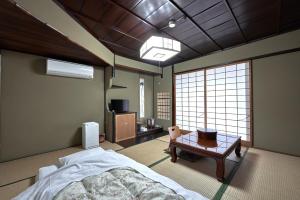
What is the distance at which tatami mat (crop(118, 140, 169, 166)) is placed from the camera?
2834 millimetres

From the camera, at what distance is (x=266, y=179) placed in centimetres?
210

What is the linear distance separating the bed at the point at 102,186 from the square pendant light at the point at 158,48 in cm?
173

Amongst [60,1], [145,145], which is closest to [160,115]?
[145,145]

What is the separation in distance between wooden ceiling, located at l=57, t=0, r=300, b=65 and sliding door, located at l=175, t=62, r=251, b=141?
40.2 inches

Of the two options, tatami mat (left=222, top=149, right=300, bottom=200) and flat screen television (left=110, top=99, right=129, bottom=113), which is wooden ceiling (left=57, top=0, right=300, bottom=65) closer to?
flat screen television (left=110, top=99, right=129, bottom=113)

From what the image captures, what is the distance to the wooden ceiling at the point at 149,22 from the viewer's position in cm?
205

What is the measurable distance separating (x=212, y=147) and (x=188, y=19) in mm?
2407

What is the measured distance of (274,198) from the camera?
1705mm

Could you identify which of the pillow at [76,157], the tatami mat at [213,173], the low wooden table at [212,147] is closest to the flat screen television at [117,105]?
the tatami mat at [213,173]

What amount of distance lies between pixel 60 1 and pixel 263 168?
4.39 meters

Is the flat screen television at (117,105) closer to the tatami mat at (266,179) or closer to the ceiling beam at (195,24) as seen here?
the ceiling beam at (195,24)

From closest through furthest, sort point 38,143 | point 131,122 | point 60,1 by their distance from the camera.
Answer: point 60,1 → point 38,143 → point 131,122

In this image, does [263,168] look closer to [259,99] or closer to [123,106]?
[259,99]

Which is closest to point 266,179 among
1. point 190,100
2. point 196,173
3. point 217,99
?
point 196,173
